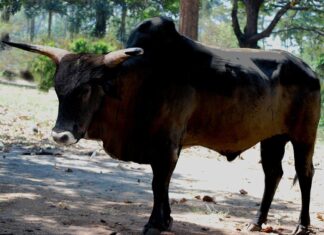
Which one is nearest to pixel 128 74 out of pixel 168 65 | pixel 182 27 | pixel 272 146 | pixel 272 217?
pixel 168 65

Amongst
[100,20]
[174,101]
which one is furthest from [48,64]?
[100,20]

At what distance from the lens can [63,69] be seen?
15.9 feet

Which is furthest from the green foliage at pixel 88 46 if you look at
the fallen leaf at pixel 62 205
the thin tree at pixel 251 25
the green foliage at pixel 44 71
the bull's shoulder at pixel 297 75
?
the bull's shoulder at pixel 297 75

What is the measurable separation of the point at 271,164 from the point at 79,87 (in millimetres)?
2669

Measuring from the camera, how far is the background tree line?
783 inches

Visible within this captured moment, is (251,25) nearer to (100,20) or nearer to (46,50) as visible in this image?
(46,50)

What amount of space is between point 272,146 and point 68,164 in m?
4.39

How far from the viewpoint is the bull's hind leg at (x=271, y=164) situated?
6461mm

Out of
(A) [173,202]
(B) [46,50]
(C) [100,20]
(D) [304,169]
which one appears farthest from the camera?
(C) [100,20]

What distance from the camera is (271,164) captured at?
658 centimetres

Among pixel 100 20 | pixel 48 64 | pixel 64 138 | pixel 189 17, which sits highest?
pixel 100 20

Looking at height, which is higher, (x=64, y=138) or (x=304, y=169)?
(x=64, y=138)

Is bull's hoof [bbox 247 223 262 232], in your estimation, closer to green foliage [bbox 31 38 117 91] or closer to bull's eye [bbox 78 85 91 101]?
bull's eye [bbox 78 85 91 101]

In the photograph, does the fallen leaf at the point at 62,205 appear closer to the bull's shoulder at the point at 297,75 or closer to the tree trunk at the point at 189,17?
the bull's shoulder at the point at 297,75
